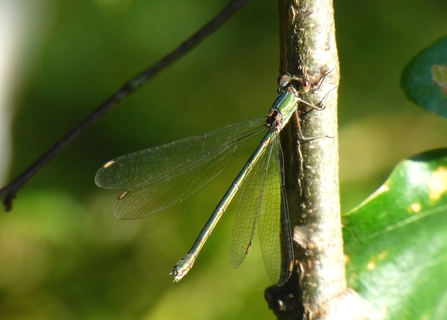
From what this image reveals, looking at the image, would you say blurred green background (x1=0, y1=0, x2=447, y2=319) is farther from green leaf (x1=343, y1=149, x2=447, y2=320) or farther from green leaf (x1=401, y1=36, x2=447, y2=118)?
green leaf (x1=401, y1=36, x2=447, y2=118)

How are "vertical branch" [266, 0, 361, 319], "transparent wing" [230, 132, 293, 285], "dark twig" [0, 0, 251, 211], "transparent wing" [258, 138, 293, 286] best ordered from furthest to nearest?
"transparent wing" [230, 132, 293, 285]
"transparent wing" [258, 138, 293, 286]
"vertical branch" [266, 0, 361, 319]
"dark twig" [0, 0, 251, 211]

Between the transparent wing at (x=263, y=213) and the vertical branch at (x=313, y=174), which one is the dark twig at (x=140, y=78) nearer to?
the vertical branch at (x=313, y=174)

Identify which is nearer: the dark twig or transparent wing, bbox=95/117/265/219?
the dark twig

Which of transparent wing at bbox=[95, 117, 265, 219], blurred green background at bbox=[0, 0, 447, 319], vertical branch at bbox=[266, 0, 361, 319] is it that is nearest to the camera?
vertical branch at bbox=[266, 0, 361, 319]

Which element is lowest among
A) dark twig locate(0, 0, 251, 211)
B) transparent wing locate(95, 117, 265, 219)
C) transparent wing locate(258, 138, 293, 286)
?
transparent wing locate(258, 138, 293, 286)

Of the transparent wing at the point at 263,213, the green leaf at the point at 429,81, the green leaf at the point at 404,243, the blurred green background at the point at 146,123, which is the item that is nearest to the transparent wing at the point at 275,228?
the transparent wing at the point at 263,213

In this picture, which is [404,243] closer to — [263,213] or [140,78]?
[263,213]

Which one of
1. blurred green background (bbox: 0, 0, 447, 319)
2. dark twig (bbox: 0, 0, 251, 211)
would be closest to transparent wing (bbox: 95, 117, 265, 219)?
blurred green background (bbox: 0, 0, 447, 319)
